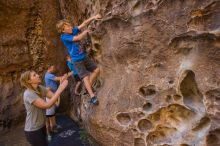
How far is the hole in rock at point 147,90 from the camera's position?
351 centimetres

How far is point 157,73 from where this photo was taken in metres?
3.48

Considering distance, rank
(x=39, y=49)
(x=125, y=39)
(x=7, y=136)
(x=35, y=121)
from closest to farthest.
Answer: (x=35, y=121), (x=125, y=39), (x=7, y=136), (x=39, y=49)

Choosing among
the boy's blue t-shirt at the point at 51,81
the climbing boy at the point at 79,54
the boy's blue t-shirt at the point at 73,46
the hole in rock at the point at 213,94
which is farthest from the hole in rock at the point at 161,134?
the boy's blue t-shirt at the point at 51,81

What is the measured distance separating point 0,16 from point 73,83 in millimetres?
1970

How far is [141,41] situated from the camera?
11.7 ft

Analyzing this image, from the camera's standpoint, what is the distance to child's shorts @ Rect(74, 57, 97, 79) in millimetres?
4348

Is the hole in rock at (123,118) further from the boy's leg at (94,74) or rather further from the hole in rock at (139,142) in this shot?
the boy's leg at (94,74)

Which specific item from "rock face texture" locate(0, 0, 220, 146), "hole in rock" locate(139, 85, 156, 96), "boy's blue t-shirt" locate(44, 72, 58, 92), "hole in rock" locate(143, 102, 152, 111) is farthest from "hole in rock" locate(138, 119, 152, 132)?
"boy's blue t-shirt" locate(44, 72, 58, 92)

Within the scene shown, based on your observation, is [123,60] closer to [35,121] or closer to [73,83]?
[35,121]

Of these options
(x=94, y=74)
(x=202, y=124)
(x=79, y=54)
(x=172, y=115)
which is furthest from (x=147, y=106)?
(x=79, y=54)

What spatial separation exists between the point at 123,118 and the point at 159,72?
0.77 m

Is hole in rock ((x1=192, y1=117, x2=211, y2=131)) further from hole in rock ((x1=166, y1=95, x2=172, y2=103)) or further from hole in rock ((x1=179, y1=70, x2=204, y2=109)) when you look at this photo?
hole in rock ((x1=166, y1=95, x2=172, y2=103))

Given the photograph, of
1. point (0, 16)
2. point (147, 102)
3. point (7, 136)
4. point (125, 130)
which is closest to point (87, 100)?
point (125, 130)

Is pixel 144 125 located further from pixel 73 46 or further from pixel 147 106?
pixel 73 46
